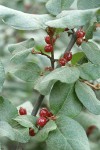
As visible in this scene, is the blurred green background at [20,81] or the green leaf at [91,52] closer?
the green leaf at [91,52]

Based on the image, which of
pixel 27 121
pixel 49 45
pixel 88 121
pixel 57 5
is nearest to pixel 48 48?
pixel 49 45

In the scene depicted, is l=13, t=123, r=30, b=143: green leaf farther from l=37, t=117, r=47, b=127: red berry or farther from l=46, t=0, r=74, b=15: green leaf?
l=46, t=0, r=74, b=15: green leaf

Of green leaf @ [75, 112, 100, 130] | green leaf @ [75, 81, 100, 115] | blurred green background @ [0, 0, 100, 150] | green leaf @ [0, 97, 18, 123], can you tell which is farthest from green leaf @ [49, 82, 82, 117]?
blurred green background @ [0, 0, 100, 150]

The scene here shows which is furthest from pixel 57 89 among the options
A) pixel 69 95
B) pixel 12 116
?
pixel 12 116

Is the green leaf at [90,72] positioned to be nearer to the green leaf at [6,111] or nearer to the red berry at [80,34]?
the red berry at [80,34]

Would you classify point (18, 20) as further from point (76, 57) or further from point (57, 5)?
point (76, 57)

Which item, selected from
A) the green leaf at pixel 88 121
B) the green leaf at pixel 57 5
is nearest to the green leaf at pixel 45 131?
the green leaf at pixel 57 5
